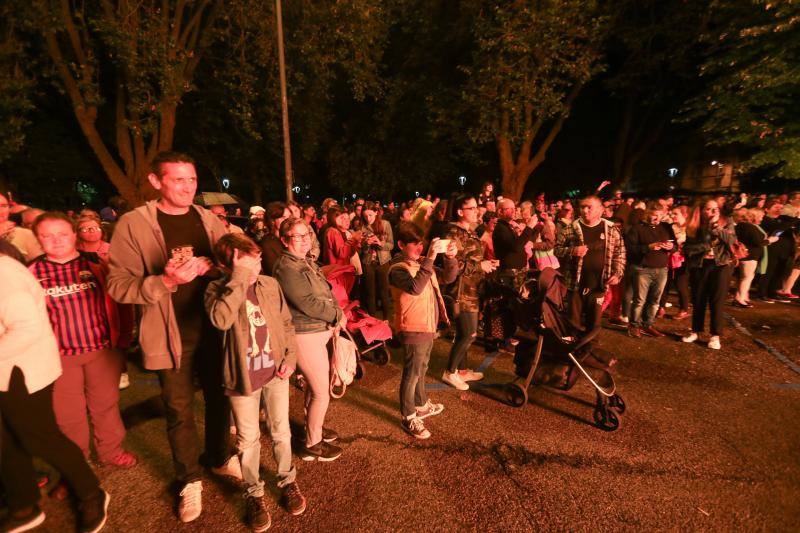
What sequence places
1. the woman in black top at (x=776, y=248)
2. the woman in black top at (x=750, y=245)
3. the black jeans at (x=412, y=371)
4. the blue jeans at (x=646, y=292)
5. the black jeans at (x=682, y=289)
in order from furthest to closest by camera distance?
the woman in black top at (x=776, y=248), the black jeans at (x=682, y=289), the woman in black top at (x=750, y=245), the blue jeans at (x=646, y=292), the black jeans at (x=412, y=371)

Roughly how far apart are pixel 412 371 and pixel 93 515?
2.54 m

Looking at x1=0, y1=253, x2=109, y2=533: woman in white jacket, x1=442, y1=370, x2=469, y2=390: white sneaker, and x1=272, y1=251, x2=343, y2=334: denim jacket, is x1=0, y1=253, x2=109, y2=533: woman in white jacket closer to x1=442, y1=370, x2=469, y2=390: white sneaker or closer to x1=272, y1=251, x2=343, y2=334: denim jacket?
x1=272, y1=251, x2=343, y2=334: denim jacket

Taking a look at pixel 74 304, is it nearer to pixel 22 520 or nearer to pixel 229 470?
pixel 22 520

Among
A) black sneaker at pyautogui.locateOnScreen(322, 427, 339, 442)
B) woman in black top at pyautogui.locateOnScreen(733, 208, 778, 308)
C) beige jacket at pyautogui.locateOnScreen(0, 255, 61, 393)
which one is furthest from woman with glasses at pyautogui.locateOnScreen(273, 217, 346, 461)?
woman in black top at pyautogui.locateOnScreen(733, 208, 778, 308)

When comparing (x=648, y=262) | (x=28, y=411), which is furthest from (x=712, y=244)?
(x=28, y=411)

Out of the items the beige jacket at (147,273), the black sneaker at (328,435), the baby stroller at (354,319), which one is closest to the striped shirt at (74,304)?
the beige jacket at (147,273)

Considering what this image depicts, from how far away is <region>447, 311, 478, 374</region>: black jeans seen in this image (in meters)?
4.51

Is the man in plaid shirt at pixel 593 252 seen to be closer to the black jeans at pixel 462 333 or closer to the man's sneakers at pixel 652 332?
the man's sneakers at pixel 652 332

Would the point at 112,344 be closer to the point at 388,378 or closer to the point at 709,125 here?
the point at 388,378

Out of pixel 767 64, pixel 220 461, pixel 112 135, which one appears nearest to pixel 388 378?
pixel 220 461

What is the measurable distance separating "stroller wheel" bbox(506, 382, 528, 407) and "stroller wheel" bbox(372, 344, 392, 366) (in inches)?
70.1

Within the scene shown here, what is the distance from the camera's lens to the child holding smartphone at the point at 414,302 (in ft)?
11.4

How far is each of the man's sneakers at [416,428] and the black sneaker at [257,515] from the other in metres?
1.45

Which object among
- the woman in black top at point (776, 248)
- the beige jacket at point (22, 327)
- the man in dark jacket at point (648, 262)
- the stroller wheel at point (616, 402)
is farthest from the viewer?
the woman in black top at point (776, 248)
